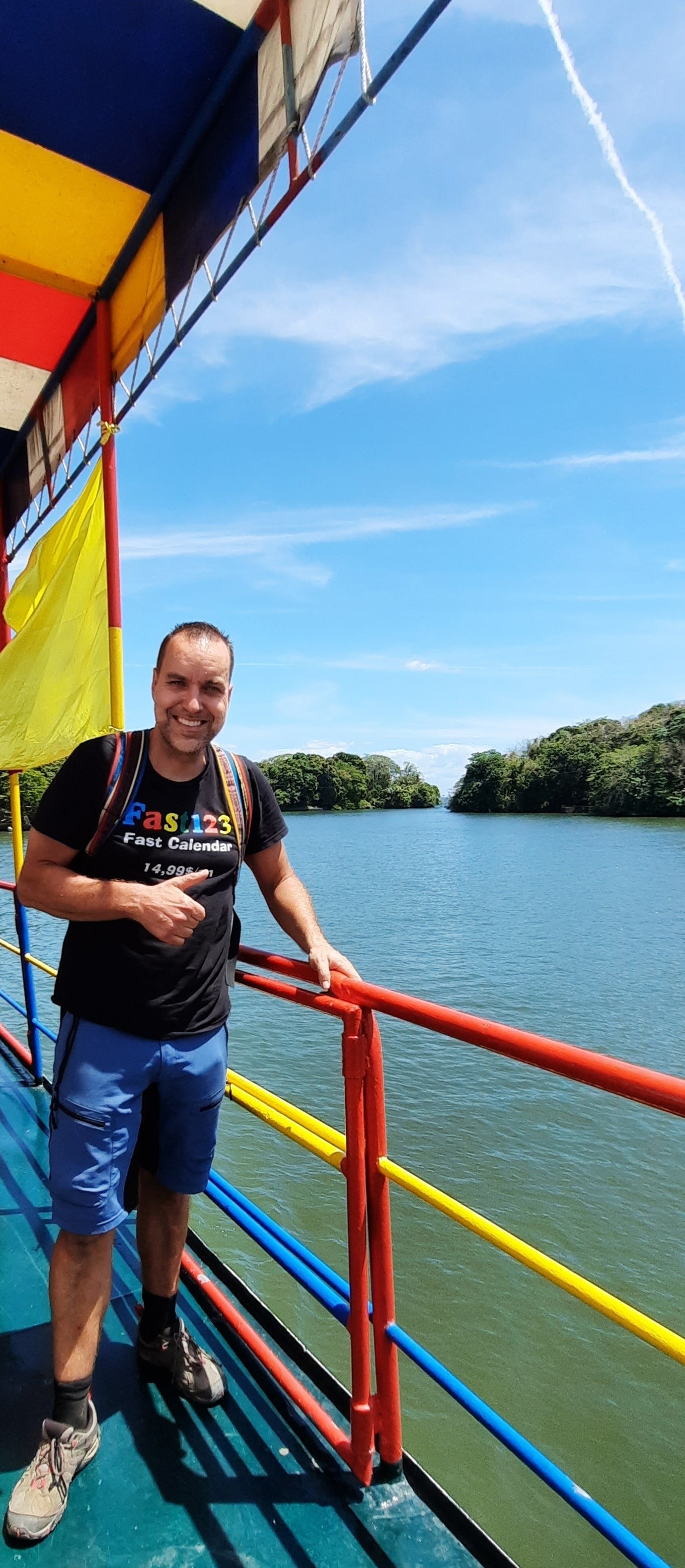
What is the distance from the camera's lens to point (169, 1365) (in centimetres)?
194

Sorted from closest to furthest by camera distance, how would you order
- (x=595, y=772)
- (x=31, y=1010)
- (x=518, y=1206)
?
(x=31, y=1010) < (x=518, y=1206) < (x=595, y=772)

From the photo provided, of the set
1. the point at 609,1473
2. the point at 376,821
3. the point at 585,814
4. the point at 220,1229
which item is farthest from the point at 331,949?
the point at 376,821

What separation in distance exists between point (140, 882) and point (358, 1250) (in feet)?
2.69

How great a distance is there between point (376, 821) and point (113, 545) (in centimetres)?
8846

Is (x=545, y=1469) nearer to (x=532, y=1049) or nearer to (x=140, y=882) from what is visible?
(x=532, y=1049)

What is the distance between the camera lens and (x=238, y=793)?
1.82m

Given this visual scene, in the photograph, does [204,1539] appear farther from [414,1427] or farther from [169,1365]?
[414,1427]

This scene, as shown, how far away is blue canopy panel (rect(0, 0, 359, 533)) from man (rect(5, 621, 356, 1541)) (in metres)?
1.47

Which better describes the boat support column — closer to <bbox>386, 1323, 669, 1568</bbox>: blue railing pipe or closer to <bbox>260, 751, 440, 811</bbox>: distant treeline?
<bbox>386, 1323, 669, 1568</bbox>: blue railing pipe

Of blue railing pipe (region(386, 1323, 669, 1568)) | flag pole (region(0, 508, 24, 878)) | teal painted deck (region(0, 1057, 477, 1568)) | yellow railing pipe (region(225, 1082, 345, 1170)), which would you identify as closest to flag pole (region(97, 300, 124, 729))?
flag pole (region(0, 508, 24, 878))

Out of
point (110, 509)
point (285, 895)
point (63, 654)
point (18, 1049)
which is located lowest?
point (18, 1049)

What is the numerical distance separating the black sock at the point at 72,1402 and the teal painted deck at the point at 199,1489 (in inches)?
4.4

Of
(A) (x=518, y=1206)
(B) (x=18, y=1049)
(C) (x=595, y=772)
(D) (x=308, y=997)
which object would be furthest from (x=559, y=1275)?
(C) (x=595, y=772)

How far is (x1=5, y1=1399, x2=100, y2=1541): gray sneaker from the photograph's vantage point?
153 centimetres
